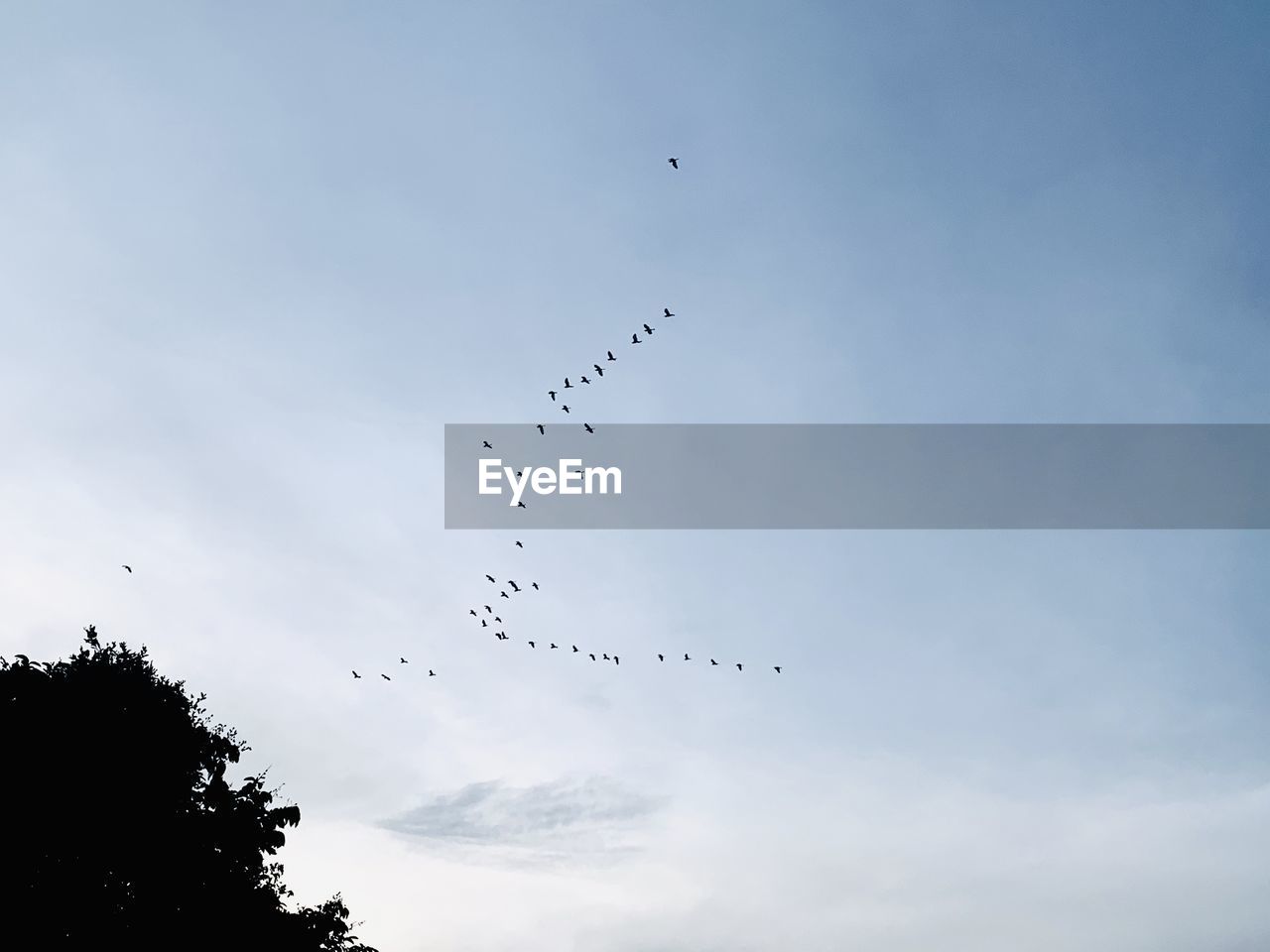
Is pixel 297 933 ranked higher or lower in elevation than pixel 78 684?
lower

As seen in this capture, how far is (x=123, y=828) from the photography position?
1319 inches

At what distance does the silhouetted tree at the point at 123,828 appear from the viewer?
3136cm

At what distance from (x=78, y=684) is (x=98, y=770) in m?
3.80

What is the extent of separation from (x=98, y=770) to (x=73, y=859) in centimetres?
309

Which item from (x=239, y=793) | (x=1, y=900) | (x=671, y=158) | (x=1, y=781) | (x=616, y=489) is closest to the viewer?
(x=1, y=900)

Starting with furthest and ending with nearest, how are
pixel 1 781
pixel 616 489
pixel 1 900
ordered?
1. pixel 616 489
2. pixel 1 781
3. pixel 1 900

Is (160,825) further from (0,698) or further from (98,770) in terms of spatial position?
(0,698)

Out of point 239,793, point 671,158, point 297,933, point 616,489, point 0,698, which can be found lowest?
point 297,933

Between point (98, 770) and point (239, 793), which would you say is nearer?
point (98, 770)

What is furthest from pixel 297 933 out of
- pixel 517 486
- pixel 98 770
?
pixel 517 486

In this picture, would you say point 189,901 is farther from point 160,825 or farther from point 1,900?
point 1,900

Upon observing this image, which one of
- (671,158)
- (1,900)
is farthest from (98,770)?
(671,158)

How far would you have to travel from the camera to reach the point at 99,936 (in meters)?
31.1

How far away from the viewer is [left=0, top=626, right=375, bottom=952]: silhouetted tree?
31359 millimetres
